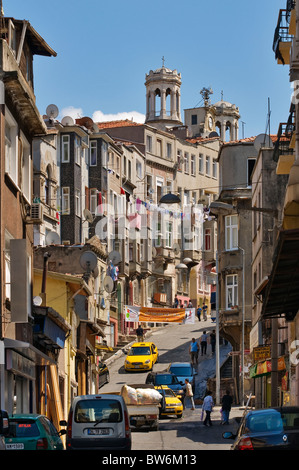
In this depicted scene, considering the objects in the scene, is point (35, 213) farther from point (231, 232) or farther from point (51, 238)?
point (51, 238)

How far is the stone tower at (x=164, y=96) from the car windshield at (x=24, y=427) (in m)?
110

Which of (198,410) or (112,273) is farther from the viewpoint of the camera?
(112,273)

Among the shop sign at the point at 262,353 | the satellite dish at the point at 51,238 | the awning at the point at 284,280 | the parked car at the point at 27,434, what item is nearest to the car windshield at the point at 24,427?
the parked car at the point at 27,434

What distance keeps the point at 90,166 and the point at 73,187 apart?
686 cm

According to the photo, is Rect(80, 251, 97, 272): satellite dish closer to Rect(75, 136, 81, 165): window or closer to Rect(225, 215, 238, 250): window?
Rect(225, 215, 238, 250): window

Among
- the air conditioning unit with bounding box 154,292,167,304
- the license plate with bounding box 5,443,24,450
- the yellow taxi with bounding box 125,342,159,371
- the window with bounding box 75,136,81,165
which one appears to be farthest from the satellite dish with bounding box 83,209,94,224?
the license plate with bounding box 5,443,24,450

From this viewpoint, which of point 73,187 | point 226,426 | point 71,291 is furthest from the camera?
point 73,187

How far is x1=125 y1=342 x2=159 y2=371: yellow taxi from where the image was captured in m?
66.4

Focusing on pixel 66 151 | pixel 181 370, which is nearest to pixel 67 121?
pixel 66 151

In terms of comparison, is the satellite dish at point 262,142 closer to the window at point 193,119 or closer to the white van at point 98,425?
the white van at point 98,425

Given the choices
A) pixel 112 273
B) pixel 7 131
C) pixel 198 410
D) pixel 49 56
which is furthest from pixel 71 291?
pixel 112 273

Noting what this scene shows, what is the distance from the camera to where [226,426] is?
133 ft

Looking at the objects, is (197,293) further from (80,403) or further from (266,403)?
(80,403)

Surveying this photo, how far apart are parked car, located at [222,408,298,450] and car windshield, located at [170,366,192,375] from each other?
39681 mm
